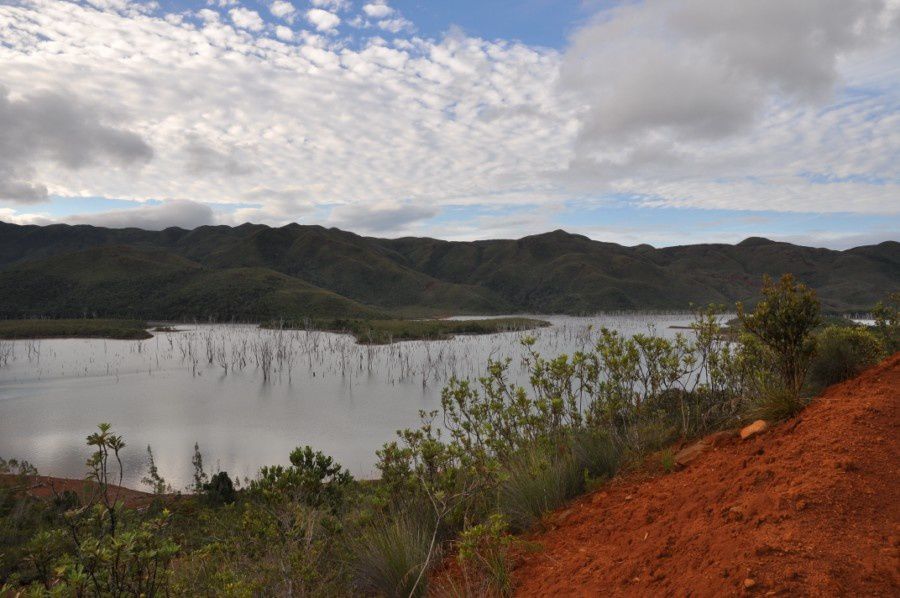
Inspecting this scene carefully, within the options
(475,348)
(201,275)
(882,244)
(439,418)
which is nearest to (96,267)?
(201,275)

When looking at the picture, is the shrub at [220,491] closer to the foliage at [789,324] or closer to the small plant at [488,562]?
the small plant at [488,562]

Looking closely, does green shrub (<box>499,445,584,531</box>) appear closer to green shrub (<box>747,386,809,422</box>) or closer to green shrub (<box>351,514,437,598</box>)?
green shrub (<box>351,514,437,598</box>)

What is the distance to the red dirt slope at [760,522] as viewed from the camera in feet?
11.5

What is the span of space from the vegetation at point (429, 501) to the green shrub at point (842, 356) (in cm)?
2

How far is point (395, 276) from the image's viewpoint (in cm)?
13500

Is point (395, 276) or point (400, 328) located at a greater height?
point (395, 276)

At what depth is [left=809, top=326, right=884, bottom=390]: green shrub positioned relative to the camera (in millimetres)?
7973

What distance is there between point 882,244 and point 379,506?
21714 cm

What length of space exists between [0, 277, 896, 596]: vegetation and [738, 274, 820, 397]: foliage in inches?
0.7

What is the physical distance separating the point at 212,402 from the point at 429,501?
23.8m

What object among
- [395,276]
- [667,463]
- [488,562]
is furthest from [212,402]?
[395,276]

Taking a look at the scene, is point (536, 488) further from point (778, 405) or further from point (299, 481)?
point (778, 405)

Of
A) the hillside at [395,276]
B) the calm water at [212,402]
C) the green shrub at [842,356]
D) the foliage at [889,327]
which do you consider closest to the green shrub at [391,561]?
the green shrub at [842,356]

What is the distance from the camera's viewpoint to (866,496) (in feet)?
13.7
